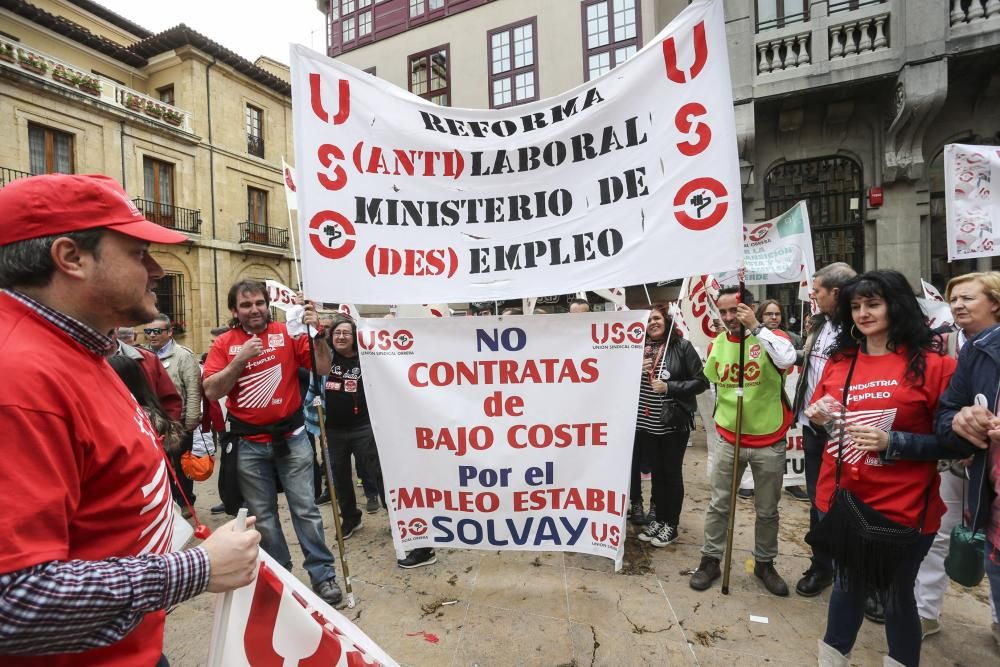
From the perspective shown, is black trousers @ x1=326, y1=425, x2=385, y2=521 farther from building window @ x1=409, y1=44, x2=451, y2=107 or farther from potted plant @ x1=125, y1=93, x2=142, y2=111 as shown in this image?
potted plant @ x1=125, y1=93, x2=142, y2=111

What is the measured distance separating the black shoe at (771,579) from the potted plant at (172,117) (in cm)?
2237

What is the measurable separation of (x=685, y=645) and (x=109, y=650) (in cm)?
265

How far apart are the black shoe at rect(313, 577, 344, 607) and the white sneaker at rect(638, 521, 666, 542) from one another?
2.32 meters

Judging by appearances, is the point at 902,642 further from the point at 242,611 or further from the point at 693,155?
the point at 242,611

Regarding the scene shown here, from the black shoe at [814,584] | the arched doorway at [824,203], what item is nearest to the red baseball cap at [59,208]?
the black shoe at [814,584]

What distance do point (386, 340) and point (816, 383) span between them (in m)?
2.70

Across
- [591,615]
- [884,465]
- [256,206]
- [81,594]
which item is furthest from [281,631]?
[256,206]

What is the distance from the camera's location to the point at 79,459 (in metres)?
1.00

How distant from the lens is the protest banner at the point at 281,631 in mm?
1342

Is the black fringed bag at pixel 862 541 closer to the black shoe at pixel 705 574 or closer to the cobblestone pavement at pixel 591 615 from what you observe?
the cobblestone pavement at pixel 591 615

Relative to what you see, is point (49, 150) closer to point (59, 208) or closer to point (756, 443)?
point (59, 208)

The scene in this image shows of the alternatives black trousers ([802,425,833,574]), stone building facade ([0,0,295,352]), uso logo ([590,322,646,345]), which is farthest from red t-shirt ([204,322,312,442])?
stone building facade ([0,0,295,352])

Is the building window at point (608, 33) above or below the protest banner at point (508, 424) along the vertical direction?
above

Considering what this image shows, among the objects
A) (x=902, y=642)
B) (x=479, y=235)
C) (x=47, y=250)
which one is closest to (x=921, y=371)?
(x=902, y=642)
